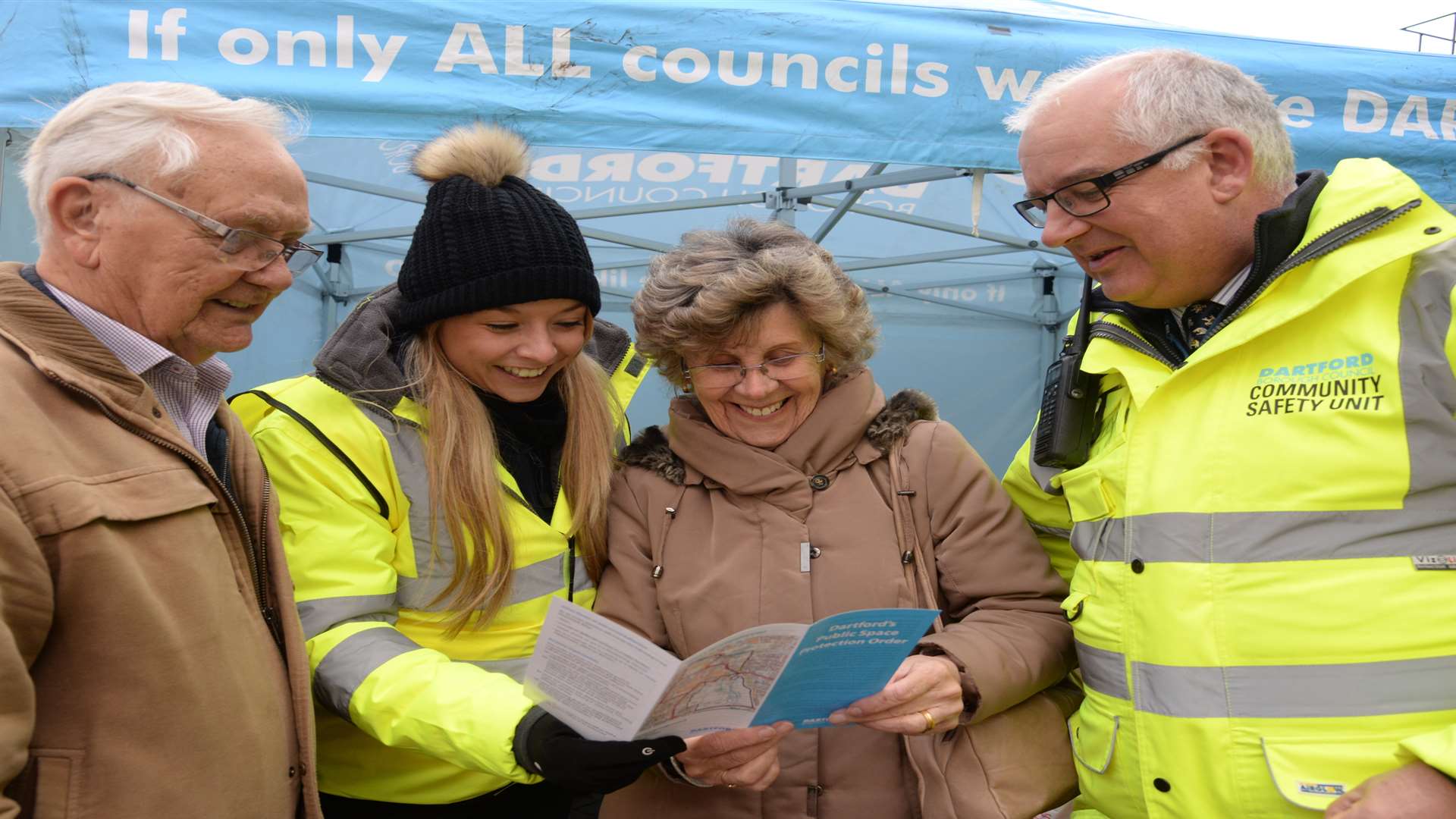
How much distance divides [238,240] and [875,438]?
136 cm

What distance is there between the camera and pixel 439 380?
7.46ft

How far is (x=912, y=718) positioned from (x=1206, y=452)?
2.38 ft

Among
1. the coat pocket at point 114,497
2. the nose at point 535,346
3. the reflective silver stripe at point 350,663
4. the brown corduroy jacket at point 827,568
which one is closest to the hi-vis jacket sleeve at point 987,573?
the brown corduroy jacket at point 827,568

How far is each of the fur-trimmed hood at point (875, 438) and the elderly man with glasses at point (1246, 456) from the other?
0.34 m

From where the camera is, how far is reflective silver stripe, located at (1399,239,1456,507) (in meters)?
1.64

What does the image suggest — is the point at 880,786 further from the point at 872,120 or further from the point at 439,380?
the point at 872,120

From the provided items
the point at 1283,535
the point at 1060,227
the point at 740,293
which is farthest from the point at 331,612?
the point at 1283,535

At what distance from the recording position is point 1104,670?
2025mm

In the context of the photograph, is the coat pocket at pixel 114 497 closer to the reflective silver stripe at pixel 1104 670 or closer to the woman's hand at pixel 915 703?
the woman's hand at pixel 915 703

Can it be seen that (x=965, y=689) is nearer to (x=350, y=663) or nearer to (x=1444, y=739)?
(x=1444, y=739)

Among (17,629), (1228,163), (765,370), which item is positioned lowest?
(17,629)

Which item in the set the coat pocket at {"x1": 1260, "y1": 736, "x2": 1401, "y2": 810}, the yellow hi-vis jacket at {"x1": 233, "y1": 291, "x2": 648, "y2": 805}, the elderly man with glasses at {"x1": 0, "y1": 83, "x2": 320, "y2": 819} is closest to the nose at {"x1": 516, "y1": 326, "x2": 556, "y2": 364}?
the yellow hi-vis jacket at {"x1": 233, "y1": 291, "x2": 648, "y2": 805}

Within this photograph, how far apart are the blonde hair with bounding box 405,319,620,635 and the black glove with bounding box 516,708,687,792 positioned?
0.41 metres

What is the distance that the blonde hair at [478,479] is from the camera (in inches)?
84.3
